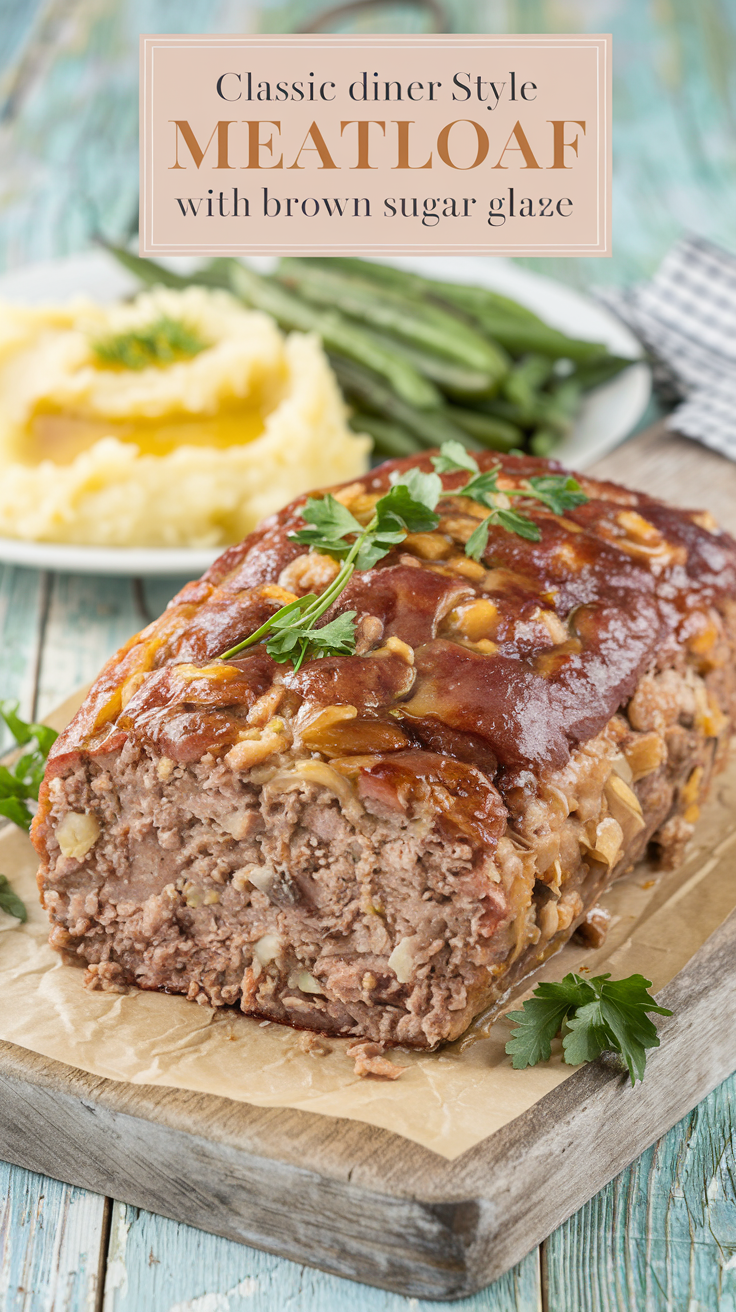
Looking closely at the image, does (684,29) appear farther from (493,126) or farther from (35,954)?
(35,954)

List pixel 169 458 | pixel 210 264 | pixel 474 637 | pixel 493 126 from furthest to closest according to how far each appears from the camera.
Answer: pixel 210 264, pixel 169 458, pixel 493 126, pixel 474 637

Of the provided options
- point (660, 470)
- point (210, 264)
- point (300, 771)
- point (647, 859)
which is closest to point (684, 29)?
point (210, 264)

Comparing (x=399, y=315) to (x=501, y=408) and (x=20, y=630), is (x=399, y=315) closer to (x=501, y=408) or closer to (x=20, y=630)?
(x=501, y=408)

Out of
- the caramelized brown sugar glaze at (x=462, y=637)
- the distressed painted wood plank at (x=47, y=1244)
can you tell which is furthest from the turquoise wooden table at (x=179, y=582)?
the caramelized brown sugar glaze at (x=462, y=637)

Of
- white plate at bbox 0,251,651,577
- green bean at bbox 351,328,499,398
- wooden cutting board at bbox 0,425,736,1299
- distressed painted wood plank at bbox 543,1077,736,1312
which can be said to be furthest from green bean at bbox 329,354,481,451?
distressed painted wood plank at bbox 543,1077,736,1312

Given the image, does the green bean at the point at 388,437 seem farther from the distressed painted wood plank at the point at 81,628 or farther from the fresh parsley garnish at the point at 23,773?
the fresh parsley garnish at the point at 23,773

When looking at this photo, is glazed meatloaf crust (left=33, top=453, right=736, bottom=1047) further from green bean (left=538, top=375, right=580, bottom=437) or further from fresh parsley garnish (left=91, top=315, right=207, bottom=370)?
green bean (left=538, top=375, right=580, bottom=437)
